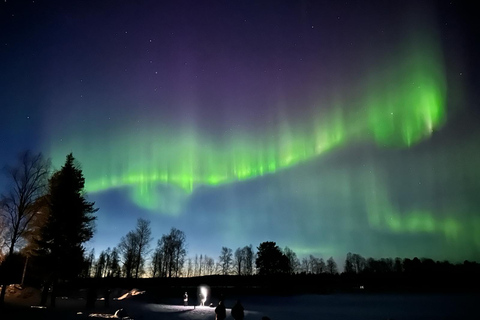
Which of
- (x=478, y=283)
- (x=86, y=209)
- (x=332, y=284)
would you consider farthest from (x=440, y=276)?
(x=86, y=209)

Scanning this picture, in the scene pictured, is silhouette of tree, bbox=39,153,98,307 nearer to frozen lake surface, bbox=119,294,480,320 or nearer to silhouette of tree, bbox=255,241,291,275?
frozen lake surface, bbox=119,294,480,320

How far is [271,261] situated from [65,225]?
74.9m

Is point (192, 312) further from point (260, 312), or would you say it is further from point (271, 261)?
point (271, 261)

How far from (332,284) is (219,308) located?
290 ft

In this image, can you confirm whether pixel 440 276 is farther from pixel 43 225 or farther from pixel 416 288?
pixel 43 225

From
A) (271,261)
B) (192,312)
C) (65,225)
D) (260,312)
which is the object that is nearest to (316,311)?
(260,312)

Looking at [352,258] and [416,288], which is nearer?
[416,288]

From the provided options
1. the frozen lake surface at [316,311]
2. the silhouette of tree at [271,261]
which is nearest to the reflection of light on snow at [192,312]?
the frozen lake surface at [316,311]

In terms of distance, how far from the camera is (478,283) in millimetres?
108000

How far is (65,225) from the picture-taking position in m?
29.3

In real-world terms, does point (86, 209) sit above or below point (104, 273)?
above

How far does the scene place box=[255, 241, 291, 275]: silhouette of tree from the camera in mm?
94500

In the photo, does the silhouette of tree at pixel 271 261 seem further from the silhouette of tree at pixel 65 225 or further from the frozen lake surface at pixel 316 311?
the silhouette of tree at pixel 65 225

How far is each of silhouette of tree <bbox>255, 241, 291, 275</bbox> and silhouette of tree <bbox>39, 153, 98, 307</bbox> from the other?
7105 centimetres
